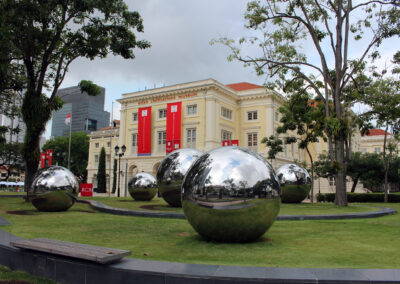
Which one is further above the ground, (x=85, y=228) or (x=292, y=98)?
(x=292, y=98)

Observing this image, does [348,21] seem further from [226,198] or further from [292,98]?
[226,198]

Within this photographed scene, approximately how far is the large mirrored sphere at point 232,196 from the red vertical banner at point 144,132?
4450 cm

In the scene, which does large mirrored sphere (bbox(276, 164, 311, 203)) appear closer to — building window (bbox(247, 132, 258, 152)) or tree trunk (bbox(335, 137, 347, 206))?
tree trunk (bbox(335, 137, 347, 206))

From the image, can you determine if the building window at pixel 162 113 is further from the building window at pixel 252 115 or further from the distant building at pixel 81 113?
the distant building at pixel 81 113

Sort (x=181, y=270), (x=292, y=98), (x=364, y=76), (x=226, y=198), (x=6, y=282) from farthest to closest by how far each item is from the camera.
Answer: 1. (x=292, y=98)
2. (x=364, y=76)
3. (x=226, y=198)
4. (x=6, y=282)
5. (x=181, y=270)

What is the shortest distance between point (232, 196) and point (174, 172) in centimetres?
739

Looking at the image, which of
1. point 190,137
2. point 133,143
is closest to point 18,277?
point 190,137

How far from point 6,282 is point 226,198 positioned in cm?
331

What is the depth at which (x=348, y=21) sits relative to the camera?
1884 cm

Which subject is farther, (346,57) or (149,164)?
(149,164)

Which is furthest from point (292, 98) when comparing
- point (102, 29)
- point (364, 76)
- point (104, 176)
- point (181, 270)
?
point (104, 176)

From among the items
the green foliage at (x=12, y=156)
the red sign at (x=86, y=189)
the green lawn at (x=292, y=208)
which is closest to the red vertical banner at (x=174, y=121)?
the red sign at (x=86, y=189)

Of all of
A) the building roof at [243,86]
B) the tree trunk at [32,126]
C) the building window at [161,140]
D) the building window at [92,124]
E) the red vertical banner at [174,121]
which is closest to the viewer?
the tree trunk at [32,126]

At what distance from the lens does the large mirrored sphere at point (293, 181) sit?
1764 centimetres
